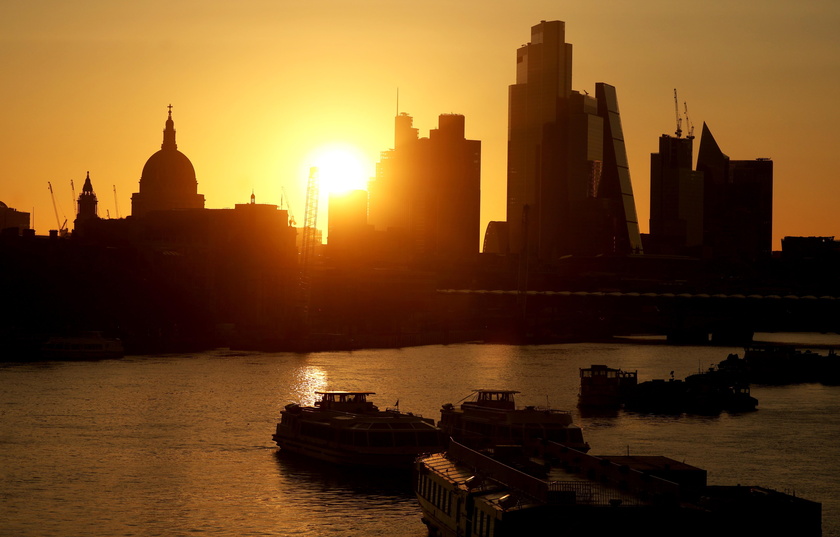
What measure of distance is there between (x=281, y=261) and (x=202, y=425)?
11027cm

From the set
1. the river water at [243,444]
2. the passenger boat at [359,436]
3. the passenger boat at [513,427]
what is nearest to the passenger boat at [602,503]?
the river water at [243,444]

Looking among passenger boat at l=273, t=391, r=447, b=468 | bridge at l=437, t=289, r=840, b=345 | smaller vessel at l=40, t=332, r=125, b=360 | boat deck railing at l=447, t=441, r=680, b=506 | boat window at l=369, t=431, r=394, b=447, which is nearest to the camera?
boat deck railing at l=447, t=441, r=680, b=506

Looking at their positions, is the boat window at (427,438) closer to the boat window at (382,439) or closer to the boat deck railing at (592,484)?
the boat window at (382,439)

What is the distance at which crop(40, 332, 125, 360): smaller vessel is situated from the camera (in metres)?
97.6

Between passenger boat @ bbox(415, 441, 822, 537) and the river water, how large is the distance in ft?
24.7

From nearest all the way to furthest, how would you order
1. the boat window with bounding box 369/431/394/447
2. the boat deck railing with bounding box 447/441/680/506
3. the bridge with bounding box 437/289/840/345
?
the boat deck railing with bounding box 447/441/680/506 → the boat window with bounding box 369/431/394/447 → the bridge with bounding box 437/289/840/345

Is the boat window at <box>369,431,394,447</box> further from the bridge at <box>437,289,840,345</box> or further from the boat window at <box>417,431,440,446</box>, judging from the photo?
the bridge at <box>437,289,840,345</box>

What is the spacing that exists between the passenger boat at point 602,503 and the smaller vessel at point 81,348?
73165mm

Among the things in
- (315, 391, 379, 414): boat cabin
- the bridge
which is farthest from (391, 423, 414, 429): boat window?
the bridge

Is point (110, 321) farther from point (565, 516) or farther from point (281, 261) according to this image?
point (565, 516)

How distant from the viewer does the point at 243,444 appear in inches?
1940

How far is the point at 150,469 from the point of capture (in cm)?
4353

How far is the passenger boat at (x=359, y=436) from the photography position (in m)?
42.2

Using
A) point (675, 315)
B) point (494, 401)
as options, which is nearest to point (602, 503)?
point (494, 401)
